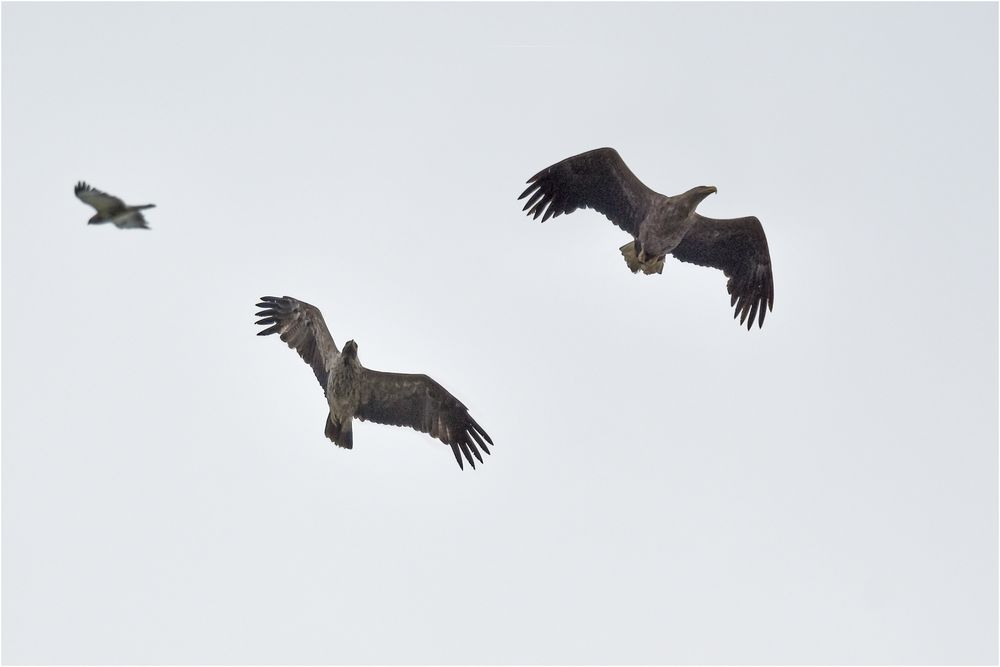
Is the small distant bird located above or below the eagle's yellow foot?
below

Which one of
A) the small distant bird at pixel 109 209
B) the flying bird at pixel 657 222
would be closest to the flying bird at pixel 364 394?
the flying bird at pixel 657 222

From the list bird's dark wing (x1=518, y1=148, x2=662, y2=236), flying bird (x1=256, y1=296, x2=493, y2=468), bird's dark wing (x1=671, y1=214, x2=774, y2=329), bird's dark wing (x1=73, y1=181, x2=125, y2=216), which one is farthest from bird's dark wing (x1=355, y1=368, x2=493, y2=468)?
bird's dark wing (x1=73, y1=181, x2=125, y2=216)

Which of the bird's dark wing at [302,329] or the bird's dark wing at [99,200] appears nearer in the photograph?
the bird's dark wing at [99,200]

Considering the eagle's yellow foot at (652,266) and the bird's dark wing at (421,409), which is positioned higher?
the eagle's yellow foot at (652,266)

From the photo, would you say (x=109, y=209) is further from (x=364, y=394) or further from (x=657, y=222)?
(x=657, y=222)

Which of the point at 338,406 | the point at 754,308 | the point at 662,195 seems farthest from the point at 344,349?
the point at 754,308

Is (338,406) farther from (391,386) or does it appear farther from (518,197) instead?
(518,197)

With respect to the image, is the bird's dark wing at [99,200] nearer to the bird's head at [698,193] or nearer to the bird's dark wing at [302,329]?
the bird's dark wing at [302,329]

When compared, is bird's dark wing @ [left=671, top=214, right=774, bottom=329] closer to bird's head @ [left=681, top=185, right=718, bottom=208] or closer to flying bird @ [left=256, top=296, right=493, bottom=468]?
bird's head @ [left=681, top=185, right=718, bottom=208]

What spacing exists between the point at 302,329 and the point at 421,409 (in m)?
1.93

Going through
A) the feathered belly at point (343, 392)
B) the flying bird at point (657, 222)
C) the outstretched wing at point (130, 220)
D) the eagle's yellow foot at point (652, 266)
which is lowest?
the feathered belly at point (343, 392)

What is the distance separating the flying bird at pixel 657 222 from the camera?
55.2 feet

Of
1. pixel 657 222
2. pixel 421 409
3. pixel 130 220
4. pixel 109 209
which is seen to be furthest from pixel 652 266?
pixel 109 209

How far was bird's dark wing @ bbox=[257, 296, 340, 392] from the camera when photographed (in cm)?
1631
